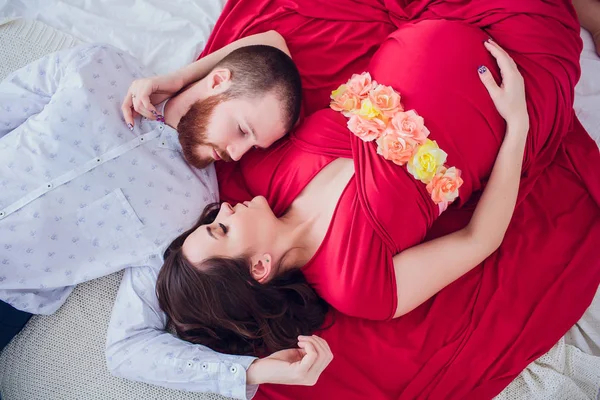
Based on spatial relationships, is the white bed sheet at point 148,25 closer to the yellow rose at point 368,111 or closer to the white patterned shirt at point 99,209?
the white patterned shirt at point 99,209

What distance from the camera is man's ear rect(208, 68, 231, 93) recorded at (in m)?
1.67

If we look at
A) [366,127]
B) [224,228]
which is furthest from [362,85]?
[224,228]

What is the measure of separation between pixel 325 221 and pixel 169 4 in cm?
130

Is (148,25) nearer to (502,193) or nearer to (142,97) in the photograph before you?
(142,97)

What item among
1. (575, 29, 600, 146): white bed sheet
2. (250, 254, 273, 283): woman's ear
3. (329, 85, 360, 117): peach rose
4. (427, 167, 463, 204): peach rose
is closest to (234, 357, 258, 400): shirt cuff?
(250, 254, 273, 283): woman's ear

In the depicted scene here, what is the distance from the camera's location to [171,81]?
178 centimetres

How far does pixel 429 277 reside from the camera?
154 centimetres

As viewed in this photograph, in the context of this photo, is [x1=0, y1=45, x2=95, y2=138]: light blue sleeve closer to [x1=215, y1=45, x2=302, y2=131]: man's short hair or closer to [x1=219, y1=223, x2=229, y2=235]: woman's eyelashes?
[x1=215, y1=45, x2=302, y2=131]: man's short hair

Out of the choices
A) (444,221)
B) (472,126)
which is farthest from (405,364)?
(472,126)

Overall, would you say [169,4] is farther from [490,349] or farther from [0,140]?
[490,349]

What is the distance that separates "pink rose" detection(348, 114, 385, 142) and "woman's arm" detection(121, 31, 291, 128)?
0.50 meters

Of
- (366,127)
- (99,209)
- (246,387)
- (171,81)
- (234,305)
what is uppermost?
(171,81)

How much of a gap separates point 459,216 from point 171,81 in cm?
119

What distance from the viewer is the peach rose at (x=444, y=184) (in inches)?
60.7
